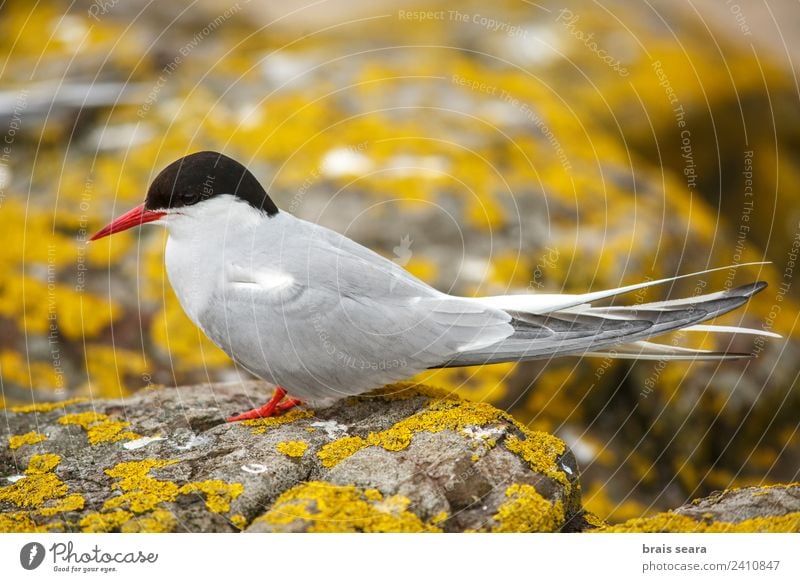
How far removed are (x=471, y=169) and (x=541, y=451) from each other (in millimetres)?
2215

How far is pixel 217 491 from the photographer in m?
2.29

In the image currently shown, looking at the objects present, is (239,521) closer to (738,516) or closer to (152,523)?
(152,523)

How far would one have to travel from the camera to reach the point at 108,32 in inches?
202

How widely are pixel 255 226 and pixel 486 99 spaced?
2.39m

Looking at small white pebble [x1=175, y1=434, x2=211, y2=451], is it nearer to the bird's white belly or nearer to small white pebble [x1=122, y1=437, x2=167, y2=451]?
small white pebble [x1=122, y1=437, x2=167, y2=451]

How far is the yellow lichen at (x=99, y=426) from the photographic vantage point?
2.77 m

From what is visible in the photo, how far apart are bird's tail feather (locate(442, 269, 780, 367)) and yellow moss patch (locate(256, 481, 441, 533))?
73cm

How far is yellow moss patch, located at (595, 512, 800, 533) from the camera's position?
7.43ft

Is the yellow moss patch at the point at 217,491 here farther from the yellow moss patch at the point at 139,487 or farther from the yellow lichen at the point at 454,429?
the yellow lichen at the point at 454,429

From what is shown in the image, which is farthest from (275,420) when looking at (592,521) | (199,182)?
(592,521)

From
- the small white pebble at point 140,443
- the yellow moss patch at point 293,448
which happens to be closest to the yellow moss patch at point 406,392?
the yellow moss patch at point 293,448

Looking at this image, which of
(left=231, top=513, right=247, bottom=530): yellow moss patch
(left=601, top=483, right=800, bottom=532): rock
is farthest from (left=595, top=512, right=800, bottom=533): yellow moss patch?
(left=231, top=513, right=247, bottom=530): yellow moss patch

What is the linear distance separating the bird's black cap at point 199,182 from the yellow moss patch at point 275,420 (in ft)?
2.72
